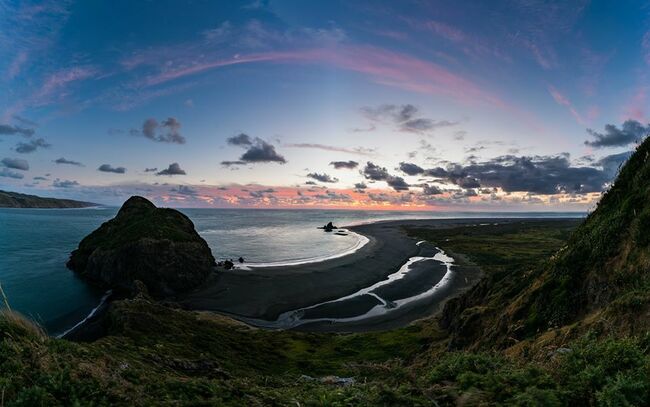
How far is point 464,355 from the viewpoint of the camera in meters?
9.52

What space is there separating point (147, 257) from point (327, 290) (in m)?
35.0

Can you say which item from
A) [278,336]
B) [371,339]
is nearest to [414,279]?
[371,339]

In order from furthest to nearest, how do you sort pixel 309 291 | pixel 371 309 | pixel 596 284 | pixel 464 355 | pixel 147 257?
pixel 147 257 → pixel 309 291 → pixel 371 309 → pixel 596 284 → pixel 464 355

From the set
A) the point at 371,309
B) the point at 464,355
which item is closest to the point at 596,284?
the point at 464,355

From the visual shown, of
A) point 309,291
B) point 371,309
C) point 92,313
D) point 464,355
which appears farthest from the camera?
point 309,291

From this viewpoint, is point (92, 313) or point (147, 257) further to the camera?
point (147, 257)

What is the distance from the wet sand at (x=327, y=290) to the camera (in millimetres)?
50406

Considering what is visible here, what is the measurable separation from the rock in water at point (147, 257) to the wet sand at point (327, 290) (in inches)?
181

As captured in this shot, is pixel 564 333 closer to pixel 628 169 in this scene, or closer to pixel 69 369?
pixel 628 169

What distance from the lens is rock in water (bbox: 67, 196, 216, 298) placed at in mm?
60719

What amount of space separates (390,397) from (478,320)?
19.4 metres

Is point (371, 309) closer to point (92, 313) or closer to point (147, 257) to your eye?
point (92, 313)

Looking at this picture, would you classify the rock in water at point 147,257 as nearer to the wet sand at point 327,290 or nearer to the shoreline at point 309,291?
the shoreline at point 309,291

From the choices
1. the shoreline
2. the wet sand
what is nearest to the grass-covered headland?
the shoreline
